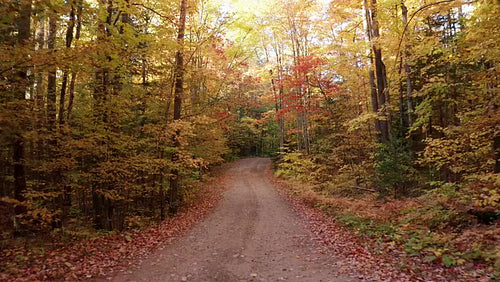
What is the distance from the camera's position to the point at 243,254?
687 cm

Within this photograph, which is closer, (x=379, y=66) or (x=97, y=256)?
(x=97, y=256)

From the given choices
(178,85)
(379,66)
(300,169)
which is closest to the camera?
(178,85)

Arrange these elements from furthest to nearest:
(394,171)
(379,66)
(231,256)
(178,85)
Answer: (379,66) < (178,85) < (394,171) < (231,256)

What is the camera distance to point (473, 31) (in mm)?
7109

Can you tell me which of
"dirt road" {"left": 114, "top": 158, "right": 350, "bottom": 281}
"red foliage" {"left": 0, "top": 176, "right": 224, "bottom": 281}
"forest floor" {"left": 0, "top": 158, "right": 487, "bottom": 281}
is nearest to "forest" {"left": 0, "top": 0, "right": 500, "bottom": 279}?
"red foliage" {"left": 0, "top": 176, "right": 224, "bottom": 281}

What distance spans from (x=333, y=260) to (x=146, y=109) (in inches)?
349

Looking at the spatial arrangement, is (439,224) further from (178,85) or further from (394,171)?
(178,85)

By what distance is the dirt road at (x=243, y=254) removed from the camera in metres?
5.63

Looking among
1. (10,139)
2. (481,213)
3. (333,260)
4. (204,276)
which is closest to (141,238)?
(204,276)

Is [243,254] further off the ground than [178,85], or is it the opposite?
[178,85]

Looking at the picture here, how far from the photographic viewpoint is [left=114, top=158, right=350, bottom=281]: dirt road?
222 inches

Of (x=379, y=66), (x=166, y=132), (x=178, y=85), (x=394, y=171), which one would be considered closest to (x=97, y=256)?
(x=166, y=132)

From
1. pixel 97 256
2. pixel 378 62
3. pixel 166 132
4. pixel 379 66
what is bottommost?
pixel 97 256

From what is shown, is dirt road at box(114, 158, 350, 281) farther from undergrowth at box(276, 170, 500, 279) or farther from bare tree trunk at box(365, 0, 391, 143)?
bare tree trunk at box(365, 0, 391, 143)
